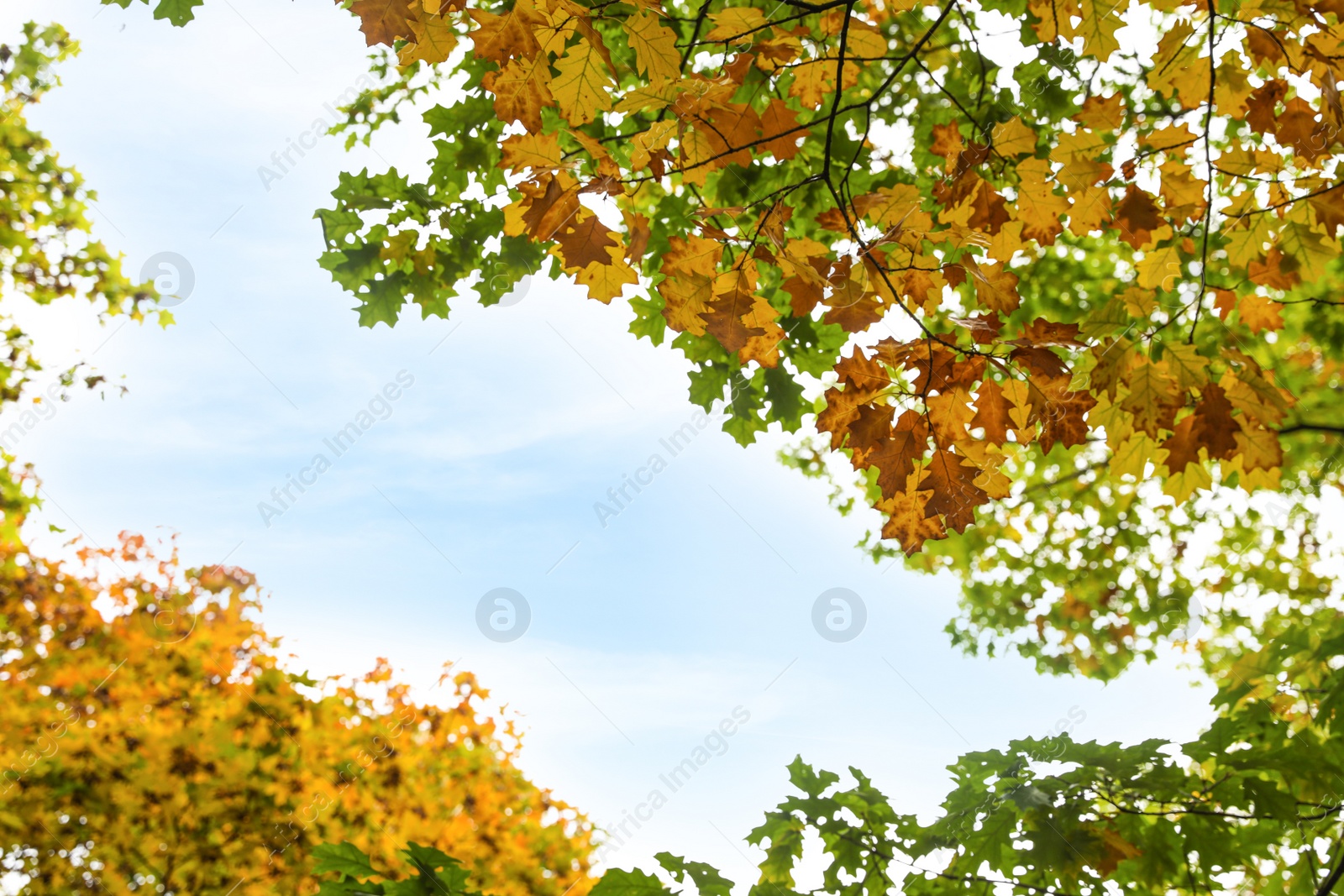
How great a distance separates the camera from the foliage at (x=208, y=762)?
8180 mm

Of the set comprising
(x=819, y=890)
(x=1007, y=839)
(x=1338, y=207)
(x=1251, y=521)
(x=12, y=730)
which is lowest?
(x=12, y=730)

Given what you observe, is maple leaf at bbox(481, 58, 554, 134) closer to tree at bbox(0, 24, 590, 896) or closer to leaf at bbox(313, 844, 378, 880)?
leaf at bbox(313, 844, 378, 880)

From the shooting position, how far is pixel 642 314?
14.9 ft

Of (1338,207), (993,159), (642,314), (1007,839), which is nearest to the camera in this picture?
(1007,839)

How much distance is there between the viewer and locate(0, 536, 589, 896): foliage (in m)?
8.18

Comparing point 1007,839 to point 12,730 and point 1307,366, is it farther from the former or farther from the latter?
point 12,730

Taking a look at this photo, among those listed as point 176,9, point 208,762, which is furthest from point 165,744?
point 176,9

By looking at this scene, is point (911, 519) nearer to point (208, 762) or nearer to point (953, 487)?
point (953, 487)

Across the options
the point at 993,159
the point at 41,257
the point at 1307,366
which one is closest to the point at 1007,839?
the point at 993,159

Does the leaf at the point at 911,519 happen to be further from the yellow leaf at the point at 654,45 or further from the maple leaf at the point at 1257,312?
the maple leaf at the point at 1257,312

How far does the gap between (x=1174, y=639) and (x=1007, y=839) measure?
255 inches

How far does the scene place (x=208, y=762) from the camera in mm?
8680

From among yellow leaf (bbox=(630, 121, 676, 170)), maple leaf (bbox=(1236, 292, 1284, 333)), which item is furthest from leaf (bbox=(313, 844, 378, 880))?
maple leaf (bbox=(1236, 292, 1284, 333))

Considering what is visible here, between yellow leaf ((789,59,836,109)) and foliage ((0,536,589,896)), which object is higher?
yellow leaf ((789,59,836,109))
